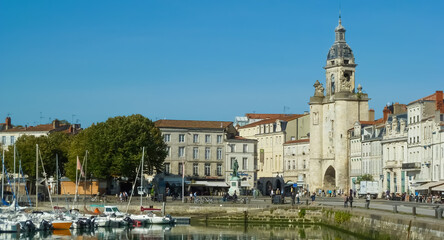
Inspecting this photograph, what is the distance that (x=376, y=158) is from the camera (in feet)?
333

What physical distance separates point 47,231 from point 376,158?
46.0 metres

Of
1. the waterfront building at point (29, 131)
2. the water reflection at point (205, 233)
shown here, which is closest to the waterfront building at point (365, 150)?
the water reflection at point (205, 233)

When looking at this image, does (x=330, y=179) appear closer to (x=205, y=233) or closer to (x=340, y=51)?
(x=340, y=51)

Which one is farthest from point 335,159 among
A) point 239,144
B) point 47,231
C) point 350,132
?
point 47,231

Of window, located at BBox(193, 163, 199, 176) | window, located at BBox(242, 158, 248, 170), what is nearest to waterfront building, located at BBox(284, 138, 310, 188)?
window, located at BBox(242, 158, 248, 170)

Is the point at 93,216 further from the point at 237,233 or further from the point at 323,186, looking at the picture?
the point at 323,186

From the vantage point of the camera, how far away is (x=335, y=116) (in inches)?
4368

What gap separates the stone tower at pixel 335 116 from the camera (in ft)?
360

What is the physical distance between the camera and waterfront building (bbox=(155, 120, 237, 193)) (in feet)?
371

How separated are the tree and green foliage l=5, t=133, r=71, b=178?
10.2m

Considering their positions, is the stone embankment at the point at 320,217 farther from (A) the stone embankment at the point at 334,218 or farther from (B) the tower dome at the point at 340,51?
(B) the tower dome at the point at 340,51

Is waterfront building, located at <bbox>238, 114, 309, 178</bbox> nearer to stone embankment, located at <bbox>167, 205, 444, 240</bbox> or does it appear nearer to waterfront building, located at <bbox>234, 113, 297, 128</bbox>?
waterfront building, located at <bbox>234, 113, 297, 128</bbox>

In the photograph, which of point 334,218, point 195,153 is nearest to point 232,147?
point 195,153

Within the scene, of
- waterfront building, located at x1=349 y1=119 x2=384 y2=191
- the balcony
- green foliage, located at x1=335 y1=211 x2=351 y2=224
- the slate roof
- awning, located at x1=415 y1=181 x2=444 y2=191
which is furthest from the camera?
the slate roof
